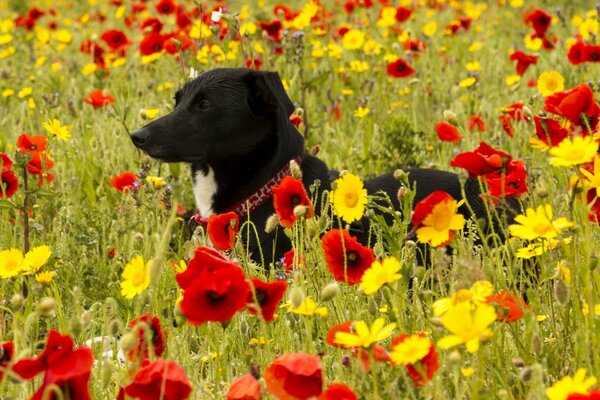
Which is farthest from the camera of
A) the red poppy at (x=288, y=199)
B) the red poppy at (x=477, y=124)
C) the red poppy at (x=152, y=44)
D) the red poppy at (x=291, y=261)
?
the red poppy at (x=152, y=44)

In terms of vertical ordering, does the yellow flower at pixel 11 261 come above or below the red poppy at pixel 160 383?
below

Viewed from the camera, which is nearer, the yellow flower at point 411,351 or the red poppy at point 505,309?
the yellow flower at point 411,351

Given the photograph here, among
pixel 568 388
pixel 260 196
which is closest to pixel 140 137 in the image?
pixel 260 196

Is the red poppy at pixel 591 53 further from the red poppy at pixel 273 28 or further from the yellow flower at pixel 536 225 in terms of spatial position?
the yellow flower at pixel 536 225

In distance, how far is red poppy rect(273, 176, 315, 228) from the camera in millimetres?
2047

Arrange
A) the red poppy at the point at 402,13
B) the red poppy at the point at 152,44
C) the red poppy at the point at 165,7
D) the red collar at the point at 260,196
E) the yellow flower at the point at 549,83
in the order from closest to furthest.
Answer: the yellow flower at the point at 549,83, the red collar at the point at 260,196, the red poppy at the point at 152,44, the red poppy at the point at 165,7, the red poppy at the point at 402,13

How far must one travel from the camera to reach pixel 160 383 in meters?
1.47

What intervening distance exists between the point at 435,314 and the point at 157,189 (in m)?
1.62

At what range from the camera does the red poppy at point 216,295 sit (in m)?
1.56

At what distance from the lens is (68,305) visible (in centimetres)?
317

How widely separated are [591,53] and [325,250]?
2.54m

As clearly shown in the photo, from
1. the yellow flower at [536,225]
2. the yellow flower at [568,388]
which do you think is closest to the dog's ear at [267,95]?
the yellow flower at [536,225]

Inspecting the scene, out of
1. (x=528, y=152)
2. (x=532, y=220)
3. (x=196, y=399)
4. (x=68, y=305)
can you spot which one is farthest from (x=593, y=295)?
(x=528, y=152)

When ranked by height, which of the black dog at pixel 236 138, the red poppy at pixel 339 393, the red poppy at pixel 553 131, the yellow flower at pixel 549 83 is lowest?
the black dog at pixel 236 138
